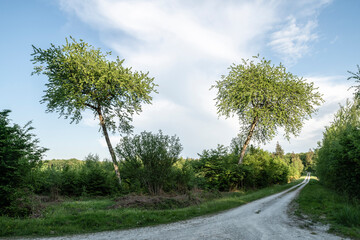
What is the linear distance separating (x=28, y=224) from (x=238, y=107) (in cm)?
2373

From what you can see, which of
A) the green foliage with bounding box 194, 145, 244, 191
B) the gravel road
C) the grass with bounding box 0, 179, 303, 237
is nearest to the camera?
the gravel road

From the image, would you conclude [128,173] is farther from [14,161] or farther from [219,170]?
[219,170]

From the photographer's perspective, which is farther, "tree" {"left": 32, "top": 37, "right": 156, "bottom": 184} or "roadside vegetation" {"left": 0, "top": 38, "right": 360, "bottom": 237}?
"tree" {"left": 32, "top": 37, "right": 156, "bottom": 184}

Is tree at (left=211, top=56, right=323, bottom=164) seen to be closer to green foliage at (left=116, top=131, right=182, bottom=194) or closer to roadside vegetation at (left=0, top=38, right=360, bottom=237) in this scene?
roadside vegetation at (left=0, top=38, right=360, bottom=237)

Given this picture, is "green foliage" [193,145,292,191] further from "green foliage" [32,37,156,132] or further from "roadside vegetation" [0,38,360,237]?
"green foliage" [32,37,156,132]

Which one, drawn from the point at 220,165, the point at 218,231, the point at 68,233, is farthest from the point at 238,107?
the point at 68,233

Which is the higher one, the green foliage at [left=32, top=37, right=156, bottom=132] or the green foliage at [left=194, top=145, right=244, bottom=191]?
the green foliage at [left=32, top=37, right=156, bottom=132]

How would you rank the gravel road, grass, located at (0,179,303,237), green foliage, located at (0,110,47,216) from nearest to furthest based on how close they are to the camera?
1. the gravel road
2. grass, located at (0,179,303,237)
3. green foliage, located at (0,110,47,216)

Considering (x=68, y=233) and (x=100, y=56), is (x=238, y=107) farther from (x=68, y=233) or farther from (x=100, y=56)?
(x=68, y=233)

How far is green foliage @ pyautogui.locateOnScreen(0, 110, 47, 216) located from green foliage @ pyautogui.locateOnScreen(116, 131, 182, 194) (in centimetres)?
549

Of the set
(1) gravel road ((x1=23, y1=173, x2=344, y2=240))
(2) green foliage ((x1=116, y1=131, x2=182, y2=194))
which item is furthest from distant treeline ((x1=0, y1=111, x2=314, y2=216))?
(1) gravel road ((x1=23, y1=173, x2=344, y2=240))

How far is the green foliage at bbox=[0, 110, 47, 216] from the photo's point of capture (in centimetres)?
971

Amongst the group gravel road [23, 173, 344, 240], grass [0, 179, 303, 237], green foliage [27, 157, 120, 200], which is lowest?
gravel road [23, 173, 344, 240]

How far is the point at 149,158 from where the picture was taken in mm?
14750
